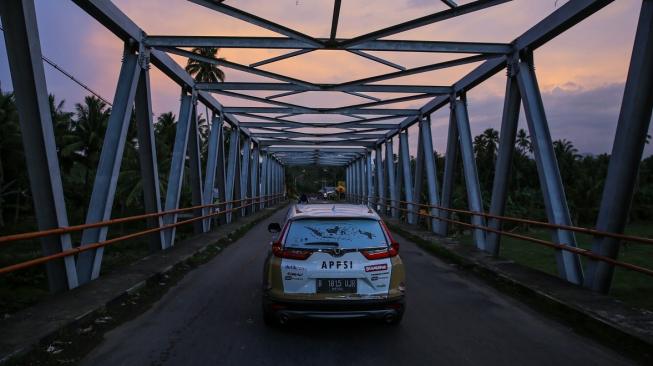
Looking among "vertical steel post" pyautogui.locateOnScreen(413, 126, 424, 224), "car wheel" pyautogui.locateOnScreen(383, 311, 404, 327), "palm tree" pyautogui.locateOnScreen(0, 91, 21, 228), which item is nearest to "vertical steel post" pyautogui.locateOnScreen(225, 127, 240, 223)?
"vertical steel post" pyautogui.locateOnScreen(413, 126, 424, 224)

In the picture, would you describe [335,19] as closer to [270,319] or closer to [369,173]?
[270,319]

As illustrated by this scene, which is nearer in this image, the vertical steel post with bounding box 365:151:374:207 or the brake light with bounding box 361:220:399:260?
the brake light with bounding box 361:220:399:260

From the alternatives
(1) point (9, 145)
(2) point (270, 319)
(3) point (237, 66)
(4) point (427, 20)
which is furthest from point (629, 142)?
(1) point (9, 145)

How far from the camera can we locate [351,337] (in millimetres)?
5215

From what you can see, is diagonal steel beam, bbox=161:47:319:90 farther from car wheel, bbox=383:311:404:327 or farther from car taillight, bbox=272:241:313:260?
car wheel, bbox=383:311:404:327

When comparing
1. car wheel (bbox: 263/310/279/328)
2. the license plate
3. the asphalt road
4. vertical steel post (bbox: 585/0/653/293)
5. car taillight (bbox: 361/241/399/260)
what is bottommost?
the asphalt road

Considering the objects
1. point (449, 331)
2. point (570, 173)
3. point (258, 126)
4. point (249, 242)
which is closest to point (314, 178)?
point (570, 173)

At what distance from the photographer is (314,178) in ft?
522

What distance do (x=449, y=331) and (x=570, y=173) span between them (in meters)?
66.0

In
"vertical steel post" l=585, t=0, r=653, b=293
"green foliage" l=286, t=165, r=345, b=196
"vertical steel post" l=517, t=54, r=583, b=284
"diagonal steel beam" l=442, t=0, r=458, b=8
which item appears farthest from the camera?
"green foliage" l=286, t=165, r=345, b=196

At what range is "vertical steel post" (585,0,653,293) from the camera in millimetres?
6113

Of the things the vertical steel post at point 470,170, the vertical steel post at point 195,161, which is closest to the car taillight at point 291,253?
the vertical steel post at point 470,170

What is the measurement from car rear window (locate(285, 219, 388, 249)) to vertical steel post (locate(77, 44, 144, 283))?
417 centimetres

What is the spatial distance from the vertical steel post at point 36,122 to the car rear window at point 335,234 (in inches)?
124
